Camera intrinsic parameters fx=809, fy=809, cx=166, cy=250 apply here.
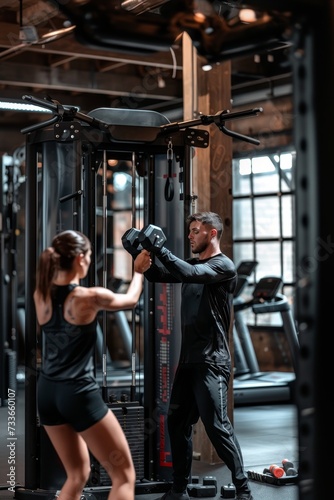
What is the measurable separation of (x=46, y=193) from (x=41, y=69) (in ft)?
17.6

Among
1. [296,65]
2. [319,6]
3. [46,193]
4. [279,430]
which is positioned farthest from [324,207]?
[279,430]

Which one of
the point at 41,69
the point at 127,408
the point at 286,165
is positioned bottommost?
the point at 127,408

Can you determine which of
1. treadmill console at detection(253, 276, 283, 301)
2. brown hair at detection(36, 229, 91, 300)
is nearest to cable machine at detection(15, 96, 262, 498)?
brown hair at detection(36, 229, 91, 300)

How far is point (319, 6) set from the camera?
5.11 ft

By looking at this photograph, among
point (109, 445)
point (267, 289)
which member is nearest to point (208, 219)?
point (109, 445)

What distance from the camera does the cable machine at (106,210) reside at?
501 cm

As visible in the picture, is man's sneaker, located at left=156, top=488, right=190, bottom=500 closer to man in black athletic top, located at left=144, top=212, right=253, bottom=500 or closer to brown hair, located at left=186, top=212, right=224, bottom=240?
man in black athletic top, located at left=144, top=212, right=253, bottom=500

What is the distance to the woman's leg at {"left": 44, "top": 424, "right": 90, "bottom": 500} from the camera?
3.54 metres

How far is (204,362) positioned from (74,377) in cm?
137

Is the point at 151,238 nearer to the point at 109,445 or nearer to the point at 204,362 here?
the point at 204,362

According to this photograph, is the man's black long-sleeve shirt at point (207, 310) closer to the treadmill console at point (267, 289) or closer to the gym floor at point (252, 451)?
the gym floor at point (252, 451)

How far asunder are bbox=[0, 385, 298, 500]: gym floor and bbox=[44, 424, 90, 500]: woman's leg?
102cm

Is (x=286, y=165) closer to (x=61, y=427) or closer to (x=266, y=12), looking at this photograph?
(x=61, y=427)

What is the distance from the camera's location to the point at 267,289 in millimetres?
9609
